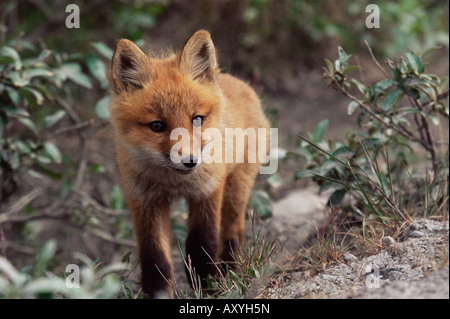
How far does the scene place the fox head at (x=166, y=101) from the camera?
2.51 meters

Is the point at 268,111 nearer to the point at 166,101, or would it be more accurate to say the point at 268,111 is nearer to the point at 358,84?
the point at 358,84

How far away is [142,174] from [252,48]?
452 centimetres

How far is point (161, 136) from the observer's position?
2521mm

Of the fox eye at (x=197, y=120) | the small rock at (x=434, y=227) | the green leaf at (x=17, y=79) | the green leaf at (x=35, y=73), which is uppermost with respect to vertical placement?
the green leaf at (x=35, y=73)

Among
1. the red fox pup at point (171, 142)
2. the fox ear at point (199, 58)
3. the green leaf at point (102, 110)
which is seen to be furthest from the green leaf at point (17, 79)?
the fox ear at point (199, 58)

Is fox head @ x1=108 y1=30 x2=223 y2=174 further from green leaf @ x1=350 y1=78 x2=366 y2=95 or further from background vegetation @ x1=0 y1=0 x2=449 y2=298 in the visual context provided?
green leaf @ x1=350 y1=78 x2=366 y2=95

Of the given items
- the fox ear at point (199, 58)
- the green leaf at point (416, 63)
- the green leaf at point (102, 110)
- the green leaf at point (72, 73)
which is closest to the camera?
the fox ear at point (199, 58)

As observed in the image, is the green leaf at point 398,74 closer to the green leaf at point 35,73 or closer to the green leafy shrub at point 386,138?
the green leafy shrub at point 386,138

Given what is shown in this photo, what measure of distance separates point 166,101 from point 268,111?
2238 mm

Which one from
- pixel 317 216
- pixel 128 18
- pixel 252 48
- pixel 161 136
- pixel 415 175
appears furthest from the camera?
pixel 252 48

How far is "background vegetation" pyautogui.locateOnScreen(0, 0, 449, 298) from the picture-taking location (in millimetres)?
3021
